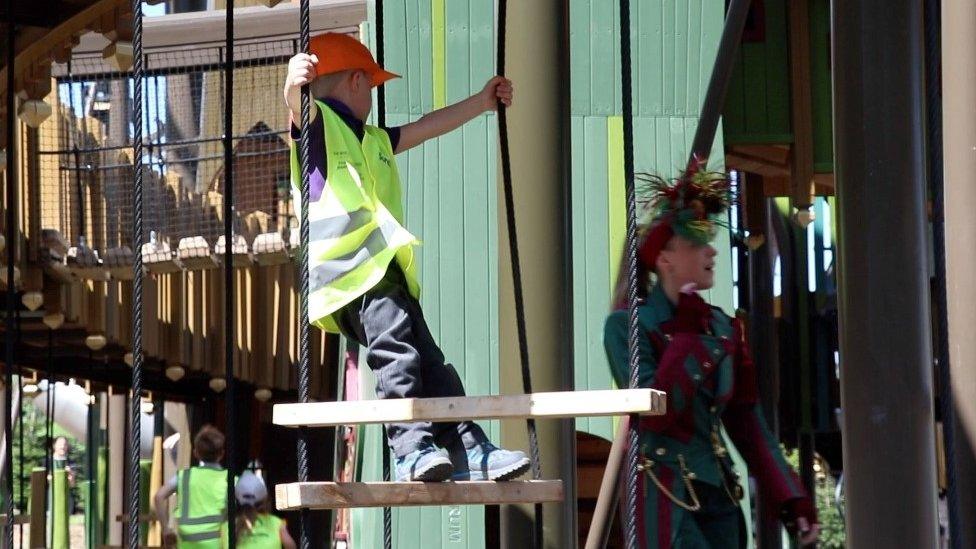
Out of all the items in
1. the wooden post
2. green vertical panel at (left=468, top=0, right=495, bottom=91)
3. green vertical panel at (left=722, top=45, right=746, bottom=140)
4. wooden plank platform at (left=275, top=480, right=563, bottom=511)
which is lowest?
the wooden post

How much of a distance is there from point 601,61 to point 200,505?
4.05m

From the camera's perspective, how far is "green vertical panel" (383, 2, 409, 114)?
1067cm

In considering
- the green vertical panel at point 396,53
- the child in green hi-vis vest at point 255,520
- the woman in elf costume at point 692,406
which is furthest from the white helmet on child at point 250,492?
the woman in elf costume at point 692,406

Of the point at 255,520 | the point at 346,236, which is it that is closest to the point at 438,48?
the point at 255,520

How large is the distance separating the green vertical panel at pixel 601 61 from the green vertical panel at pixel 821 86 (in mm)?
1554

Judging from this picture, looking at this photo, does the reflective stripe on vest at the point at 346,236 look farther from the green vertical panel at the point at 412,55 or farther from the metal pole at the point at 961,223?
the green vertical panel at the point at 412,55

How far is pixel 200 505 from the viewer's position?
9727 mm

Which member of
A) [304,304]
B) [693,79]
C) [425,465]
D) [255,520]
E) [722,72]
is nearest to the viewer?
[304,304]

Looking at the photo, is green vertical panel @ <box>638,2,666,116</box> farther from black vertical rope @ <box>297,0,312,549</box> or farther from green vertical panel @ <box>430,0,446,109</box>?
black vertical rope @ <box>297,0,312,549</box>

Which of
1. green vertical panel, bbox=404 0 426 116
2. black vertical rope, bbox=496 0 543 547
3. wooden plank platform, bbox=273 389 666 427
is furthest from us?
green vertical panel, bbox=404 0 426 116

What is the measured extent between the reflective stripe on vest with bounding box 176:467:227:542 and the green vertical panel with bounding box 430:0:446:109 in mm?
2878

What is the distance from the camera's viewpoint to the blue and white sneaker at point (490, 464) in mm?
4184

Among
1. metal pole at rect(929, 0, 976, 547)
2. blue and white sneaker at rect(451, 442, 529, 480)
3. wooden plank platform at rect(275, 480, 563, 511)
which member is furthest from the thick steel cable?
metal pole at rect(929, 0, 976, 547)

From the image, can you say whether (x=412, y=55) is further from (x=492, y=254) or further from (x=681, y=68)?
(x=681, y=68)
